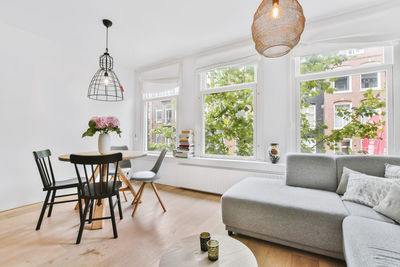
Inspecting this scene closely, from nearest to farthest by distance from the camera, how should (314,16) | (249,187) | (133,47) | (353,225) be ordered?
(353,225) → (249,187) → (314,16) → (133,47)

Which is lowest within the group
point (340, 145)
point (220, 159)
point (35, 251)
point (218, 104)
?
point (35, 251)

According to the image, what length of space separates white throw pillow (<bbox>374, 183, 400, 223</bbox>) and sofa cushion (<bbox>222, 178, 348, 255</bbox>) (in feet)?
0.88

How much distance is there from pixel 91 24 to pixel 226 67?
2.17m

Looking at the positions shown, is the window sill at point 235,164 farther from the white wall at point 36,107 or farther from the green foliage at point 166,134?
the white wall at point 36,107

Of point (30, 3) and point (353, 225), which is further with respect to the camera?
point (30, 3)

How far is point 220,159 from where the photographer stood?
3402mm

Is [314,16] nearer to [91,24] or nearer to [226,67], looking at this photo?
[226,67]

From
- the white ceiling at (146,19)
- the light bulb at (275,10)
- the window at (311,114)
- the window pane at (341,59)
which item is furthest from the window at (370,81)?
the light bulb at (275,10)

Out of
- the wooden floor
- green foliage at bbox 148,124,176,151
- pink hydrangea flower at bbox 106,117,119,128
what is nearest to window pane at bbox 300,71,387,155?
the wooden floor

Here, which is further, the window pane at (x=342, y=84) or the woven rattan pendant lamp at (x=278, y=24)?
the window pane at (x=342, y=84)

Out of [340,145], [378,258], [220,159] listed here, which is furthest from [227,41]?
[378,258]

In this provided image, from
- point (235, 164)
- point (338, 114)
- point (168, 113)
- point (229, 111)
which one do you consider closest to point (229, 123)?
point (229, 111)

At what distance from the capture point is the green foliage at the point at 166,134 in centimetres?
416

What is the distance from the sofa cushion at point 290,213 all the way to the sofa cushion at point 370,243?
0.55 ft
